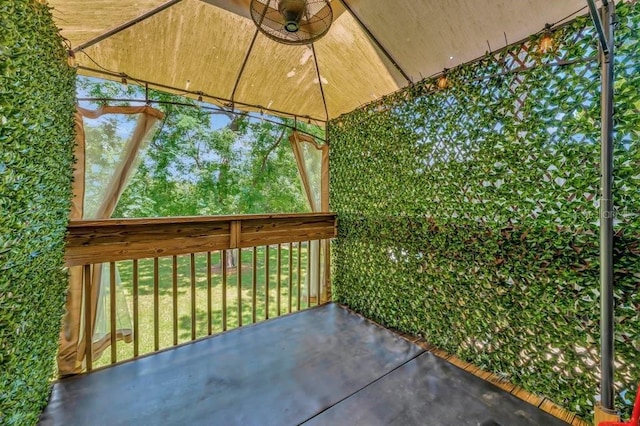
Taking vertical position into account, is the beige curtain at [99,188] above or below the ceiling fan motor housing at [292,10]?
below

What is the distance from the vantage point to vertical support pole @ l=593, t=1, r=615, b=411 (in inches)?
58.4

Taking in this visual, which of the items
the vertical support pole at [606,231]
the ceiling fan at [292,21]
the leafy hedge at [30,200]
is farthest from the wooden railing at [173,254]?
the vertical support pole at [606,231]

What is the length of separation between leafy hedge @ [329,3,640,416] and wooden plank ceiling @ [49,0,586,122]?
0.20 metres

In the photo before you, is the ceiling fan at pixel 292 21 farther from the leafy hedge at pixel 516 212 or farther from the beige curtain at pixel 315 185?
the beige curtain at pixel 315 185

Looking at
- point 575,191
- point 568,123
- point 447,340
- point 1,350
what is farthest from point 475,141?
point 1,350

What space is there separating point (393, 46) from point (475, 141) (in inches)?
46.8

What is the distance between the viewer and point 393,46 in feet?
8.46

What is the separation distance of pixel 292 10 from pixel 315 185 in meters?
2.28

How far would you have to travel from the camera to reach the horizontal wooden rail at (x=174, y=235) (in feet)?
7.42

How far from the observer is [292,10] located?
2031 mm

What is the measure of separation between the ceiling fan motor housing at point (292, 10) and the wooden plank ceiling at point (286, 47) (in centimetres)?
59

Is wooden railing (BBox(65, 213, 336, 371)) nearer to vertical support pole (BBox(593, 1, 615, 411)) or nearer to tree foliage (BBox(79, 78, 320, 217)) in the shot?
tree foliage (BBox(79, 78, 320, 217))

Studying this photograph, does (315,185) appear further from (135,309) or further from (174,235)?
(135,309)

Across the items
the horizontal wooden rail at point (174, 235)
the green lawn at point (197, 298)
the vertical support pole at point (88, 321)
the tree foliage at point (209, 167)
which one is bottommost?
the green lawn at point (197, 298)
